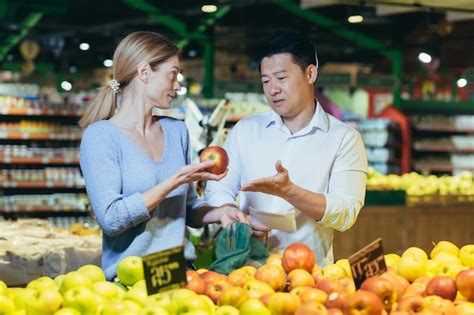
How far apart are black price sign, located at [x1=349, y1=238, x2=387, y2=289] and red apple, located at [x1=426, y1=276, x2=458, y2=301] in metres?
0.15

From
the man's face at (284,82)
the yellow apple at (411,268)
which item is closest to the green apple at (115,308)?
the yellow apple at (411,268)

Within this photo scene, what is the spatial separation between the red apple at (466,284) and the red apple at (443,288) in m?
0.02

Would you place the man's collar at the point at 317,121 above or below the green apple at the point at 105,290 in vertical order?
above

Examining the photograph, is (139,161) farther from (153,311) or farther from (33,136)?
(33,136)

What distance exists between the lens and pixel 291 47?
3684 mm

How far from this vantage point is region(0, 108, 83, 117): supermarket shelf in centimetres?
1085

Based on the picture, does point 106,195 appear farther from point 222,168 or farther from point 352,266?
point 352,266

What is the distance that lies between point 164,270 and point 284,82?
139cm

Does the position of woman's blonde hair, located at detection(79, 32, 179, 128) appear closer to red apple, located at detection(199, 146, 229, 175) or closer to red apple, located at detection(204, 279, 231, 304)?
red apple, located at detection(199, 146, 229, 175)

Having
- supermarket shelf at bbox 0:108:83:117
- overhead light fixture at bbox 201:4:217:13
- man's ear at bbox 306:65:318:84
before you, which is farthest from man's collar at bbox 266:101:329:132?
overhead light fixture at bbox 201:4:217:13

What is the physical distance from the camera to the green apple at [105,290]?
262cm

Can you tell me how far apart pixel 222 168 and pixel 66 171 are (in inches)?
319

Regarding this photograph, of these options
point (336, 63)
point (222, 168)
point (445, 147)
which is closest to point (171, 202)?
point (222, 168)

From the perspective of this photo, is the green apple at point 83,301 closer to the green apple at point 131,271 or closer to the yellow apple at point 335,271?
the green apple at point 131,271
